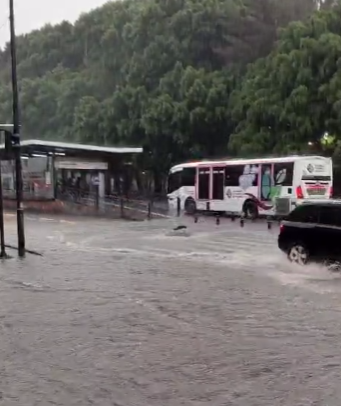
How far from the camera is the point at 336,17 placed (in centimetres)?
3841

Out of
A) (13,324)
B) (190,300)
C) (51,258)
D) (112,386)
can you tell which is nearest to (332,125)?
(51,258)

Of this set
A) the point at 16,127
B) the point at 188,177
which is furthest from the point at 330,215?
the point at 188,177

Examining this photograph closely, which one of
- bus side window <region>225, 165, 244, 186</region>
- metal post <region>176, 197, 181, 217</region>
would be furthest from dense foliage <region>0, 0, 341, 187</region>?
bus side window <region>225, 165, 244, 186</region>

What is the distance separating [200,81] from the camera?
43.7 metres

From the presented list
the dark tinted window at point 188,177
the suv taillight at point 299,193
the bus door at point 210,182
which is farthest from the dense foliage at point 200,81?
the suv taillight at point 299,193

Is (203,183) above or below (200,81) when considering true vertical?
below

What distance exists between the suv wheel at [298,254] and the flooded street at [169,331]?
0.85ft

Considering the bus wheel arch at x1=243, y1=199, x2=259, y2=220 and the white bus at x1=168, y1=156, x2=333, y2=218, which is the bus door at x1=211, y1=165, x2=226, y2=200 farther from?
the bus wheel arch at x1=243, y1=199, x2=259, y2=220

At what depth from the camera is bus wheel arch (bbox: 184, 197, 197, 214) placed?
3616 centimetres

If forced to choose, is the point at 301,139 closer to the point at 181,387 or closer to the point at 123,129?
the point at 123,129

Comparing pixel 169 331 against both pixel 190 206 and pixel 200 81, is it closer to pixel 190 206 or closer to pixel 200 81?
pixel 190 206

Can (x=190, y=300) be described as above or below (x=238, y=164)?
below

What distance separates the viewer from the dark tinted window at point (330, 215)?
46.1 feet

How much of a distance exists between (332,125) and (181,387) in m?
31.4
